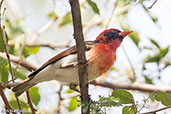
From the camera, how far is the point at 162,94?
2.57 metres

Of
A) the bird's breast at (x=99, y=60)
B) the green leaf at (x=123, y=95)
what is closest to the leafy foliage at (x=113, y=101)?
the green leaf at (x=123, y=95)

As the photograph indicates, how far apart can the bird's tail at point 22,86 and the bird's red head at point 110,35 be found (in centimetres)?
112

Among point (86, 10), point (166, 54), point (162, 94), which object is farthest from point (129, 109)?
point (86, 10)

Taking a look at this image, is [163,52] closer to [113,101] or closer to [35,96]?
[35,96]

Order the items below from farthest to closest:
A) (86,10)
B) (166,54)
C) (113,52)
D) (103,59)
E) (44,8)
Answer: (44,8), (86,10), (166,54), (113,52), (103,59)

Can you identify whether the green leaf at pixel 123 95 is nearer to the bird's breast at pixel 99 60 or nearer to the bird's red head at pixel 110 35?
the bird's breast at pixel 99 60

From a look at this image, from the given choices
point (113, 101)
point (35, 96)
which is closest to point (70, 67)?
point (35, 96)

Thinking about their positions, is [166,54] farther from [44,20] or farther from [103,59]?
[44,20]

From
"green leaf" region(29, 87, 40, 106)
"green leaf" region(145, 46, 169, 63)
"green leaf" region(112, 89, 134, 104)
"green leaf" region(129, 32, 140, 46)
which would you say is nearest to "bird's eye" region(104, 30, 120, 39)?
"green leaf" region(129, 32, 140, 46)

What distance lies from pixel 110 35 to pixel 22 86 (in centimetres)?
143

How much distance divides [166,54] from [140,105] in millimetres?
1945

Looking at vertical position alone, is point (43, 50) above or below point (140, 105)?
above

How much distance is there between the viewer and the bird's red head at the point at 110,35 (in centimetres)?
413

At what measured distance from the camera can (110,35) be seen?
13.8 feet
